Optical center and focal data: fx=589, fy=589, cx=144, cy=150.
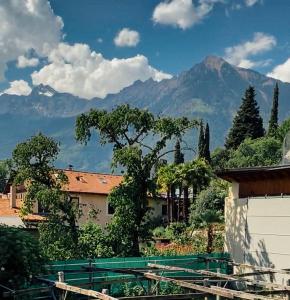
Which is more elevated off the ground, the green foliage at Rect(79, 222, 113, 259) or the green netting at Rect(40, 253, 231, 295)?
the green foliage at Rect(79, 222, 113, 259)

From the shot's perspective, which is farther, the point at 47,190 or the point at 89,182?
the point at 89,182

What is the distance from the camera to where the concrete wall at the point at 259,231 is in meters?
20.2

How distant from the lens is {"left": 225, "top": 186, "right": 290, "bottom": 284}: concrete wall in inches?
794

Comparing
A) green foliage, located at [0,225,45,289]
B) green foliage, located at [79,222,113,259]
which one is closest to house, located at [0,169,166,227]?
green foliage, located at [79,222,113,259]

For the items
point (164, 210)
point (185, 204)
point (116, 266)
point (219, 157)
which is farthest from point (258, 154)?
point (116, 266)

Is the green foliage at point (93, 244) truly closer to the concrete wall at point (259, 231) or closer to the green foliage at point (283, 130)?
the concrete wall at point (259, 231)

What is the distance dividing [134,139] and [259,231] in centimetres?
625

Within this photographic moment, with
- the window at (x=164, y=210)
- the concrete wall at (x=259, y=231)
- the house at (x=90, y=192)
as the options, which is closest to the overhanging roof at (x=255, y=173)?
the concrete wall at (x=259, y=231)

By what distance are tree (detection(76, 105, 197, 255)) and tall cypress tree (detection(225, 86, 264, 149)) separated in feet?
169

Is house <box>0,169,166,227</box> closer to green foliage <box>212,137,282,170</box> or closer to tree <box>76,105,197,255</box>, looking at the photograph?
green foliage <box>212,137,282,170</box>

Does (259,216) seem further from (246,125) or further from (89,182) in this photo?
(246,125)

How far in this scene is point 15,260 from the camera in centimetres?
1250

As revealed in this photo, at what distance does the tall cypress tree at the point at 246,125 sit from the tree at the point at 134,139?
2029 inches

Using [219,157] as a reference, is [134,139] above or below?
below
